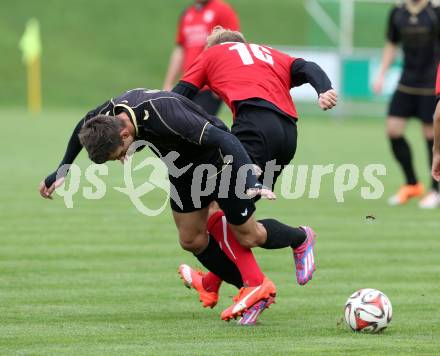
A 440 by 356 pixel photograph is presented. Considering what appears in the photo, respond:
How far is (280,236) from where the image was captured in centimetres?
685

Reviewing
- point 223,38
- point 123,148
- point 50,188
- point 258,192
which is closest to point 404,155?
point 223,38

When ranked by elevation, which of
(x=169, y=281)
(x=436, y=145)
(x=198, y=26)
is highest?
(x=436, y=145)

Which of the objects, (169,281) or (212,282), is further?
(169,281)

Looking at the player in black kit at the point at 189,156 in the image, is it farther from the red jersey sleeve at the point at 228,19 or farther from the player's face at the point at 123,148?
the red jersey sleeve at the point at 228,19

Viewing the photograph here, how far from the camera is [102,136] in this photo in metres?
5.92

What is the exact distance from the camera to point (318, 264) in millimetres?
8656

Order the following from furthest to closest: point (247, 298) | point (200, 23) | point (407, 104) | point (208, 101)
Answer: point (200, 23) → point (407, 104) → point (208, 101) → point (247, 298)

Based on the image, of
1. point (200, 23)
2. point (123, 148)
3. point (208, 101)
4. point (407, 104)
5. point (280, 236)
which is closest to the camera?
point (123, 148)

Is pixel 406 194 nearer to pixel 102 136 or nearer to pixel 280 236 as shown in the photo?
pixel 280 236

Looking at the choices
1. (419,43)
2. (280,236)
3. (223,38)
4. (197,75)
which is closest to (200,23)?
(419,43)

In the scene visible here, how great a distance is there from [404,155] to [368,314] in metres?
6.46

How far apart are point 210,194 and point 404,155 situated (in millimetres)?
6249

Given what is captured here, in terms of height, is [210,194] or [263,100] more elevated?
[263,100]

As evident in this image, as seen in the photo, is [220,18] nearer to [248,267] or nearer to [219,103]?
[219,103]
